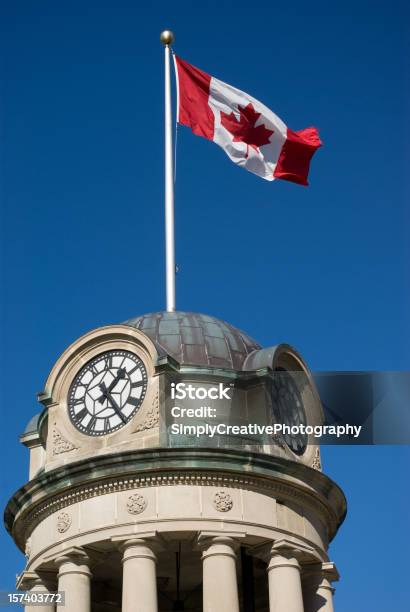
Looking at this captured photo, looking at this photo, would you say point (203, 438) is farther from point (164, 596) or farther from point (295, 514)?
point (164, 596)

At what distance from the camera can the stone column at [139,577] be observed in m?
37.4

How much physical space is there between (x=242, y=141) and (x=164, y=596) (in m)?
14.7

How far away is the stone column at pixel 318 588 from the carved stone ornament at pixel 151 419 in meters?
6.23

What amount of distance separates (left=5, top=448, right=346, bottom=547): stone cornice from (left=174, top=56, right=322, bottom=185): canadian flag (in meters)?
11.1

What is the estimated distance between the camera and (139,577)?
1490 inches

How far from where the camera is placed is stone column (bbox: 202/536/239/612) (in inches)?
1470

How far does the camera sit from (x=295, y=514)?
1586 inches

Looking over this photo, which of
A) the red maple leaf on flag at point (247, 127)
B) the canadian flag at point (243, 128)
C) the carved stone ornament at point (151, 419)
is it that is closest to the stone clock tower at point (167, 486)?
the carved stone ornament at point (151, 419)

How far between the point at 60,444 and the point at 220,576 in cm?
624

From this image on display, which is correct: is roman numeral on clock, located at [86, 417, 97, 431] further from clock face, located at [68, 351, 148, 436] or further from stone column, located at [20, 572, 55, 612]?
stone column, located at [20, 572, 55, 612]

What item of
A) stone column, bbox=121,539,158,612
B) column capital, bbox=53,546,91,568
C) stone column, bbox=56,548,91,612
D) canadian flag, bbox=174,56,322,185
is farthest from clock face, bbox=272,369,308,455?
canadian flag, bbox=174,56,322,185

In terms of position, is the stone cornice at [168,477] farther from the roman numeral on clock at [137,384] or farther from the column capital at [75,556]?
the roman numeral on clock at [137,384]

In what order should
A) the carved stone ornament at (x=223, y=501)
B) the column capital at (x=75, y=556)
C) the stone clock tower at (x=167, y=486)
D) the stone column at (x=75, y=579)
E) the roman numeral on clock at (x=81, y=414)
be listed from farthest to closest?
the roman numeral on clock at (x=81, y=414) < the column capital at (x=75, y=556) < the carved stone ornament at (x=223, y=501) < the stone column at (x=75, y=579) < the stone clock tower at (x=167, y=486)

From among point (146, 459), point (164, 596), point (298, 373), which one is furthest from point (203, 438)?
point (164, 596)
